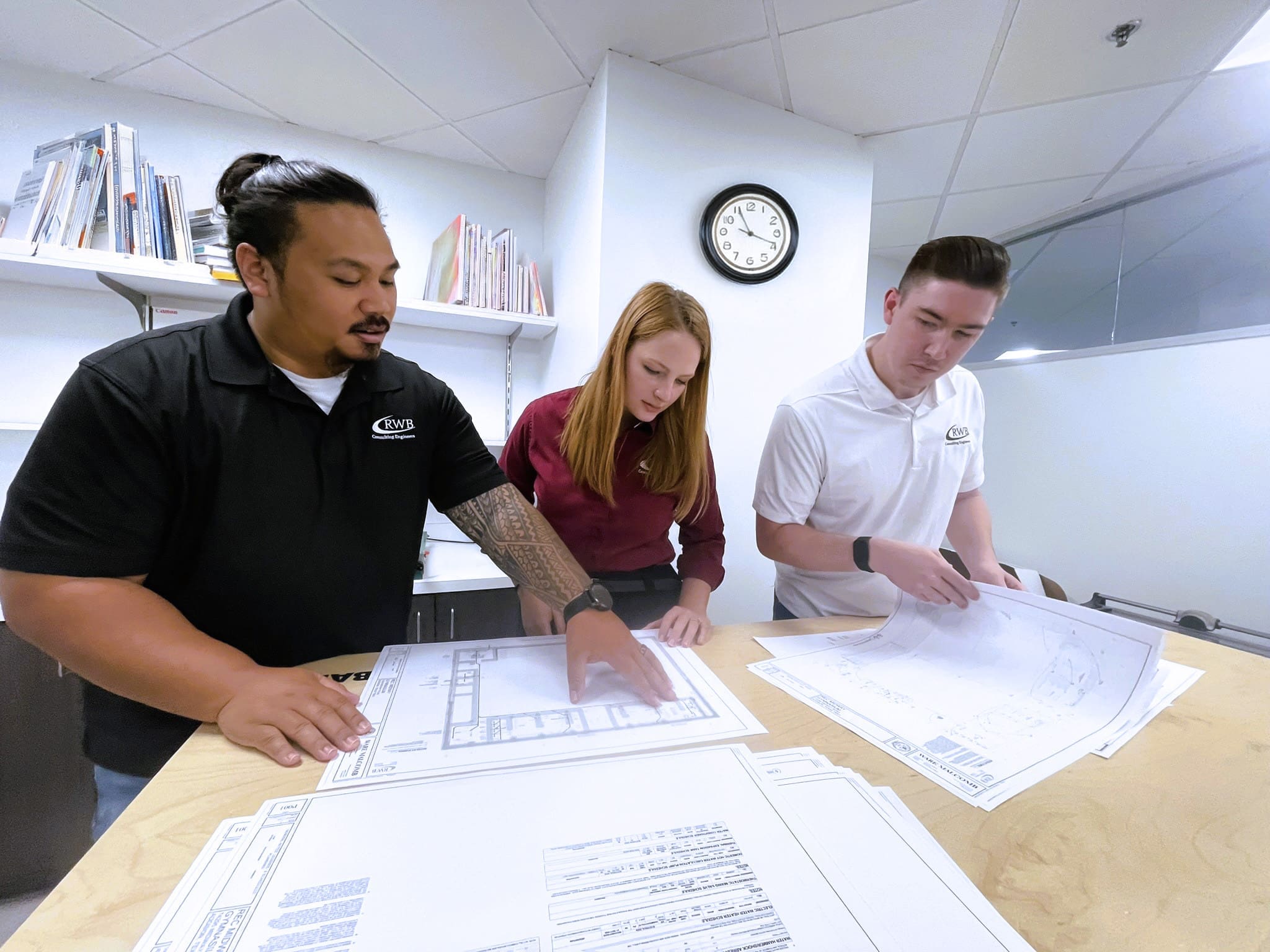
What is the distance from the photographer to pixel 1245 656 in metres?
0.84

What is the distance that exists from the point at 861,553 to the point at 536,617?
28.0 inches

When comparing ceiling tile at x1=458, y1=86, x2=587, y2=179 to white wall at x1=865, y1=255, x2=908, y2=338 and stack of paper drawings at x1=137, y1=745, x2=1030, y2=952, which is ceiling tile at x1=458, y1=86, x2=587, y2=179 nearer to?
stack of paper drawings at x1=137, y1=745, x2=1030, y2=952

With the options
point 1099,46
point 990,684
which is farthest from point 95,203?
point 1099,46

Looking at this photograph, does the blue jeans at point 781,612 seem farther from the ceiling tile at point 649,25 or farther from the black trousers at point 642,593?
the ceiling tile at point 649,25

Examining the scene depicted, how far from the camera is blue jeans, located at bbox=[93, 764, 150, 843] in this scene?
719mm

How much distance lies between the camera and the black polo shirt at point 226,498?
615mm

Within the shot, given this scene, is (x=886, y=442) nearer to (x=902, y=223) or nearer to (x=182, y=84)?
(x=902, y=223)

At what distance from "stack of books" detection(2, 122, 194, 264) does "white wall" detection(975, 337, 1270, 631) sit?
3971 millimetres

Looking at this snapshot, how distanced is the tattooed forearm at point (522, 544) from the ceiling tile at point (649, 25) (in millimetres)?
1408

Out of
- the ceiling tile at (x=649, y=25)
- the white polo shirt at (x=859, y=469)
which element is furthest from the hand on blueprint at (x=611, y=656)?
the ceiling tile at (x=649, y=25)

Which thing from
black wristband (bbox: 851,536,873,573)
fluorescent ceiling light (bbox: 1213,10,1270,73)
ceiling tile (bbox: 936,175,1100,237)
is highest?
fluorescent ceiling light (bbox: 1213,10,1270,73)

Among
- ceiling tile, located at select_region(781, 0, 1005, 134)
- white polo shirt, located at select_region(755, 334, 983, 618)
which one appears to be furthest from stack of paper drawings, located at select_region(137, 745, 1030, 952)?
ceiling tile, located at select_region(781, 0, 1005, 134)

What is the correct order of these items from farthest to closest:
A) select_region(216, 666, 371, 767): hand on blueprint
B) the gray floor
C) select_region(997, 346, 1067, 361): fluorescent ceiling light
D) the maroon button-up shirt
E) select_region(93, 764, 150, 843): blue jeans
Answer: select_region(997, 346, 1067, 361): fluorescent ceiling light → the gray floor → the maroon button-up shirt → select_region(93, 764, 150, 843): blue jeans → select_region(216, 666, 371, 767): hand on blueprint

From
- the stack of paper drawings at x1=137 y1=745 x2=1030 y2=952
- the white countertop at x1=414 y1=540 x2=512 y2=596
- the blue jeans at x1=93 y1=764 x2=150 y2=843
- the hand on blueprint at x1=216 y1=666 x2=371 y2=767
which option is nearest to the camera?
the stack of paper drawings at x1=137 y1=745 x2=1030 y2=952
